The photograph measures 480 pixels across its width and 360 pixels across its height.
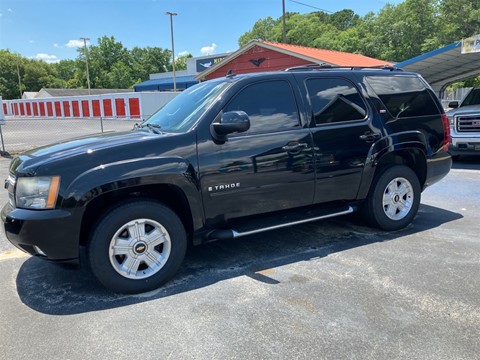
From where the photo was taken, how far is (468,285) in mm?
3645

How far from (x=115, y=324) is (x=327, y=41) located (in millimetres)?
60184

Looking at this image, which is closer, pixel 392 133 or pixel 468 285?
pixel 468 285

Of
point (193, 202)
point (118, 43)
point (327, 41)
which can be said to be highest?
point (118, 43)

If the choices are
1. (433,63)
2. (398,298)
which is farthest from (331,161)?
(433,63)

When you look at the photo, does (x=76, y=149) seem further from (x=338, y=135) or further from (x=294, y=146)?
(x=338, y=135)

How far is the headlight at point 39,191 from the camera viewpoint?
3.29 meters

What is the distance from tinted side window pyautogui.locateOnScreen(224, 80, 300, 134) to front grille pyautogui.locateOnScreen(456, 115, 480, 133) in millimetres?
6877

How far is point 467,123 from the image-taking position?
373 inches

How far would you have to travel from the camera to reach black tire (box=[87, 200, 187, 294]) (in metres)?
3.45

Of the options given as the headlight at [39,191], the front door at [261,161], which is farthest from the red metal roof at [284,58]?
the headlight at [39,191]

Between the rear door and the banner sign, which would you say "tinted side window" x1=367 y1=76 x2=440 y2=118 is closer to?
the rear door

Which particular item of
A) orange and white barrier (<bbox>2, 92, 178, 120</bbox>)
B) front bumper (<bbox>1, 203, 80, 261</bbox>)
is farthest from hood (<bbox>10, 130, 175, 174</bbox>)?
orange and white barrier (<bbox>2, 92, 178, 120</bbox>)

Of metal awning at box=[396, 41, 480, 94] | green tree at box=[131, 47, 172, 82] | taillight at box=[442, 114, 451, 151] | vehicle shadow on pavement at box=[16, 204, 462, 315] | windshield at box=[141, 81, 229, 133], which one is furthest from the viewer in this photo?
green tree at box=[131, 47, 172, 82]

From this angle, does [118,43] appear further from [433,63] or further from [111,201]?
[111,201]
